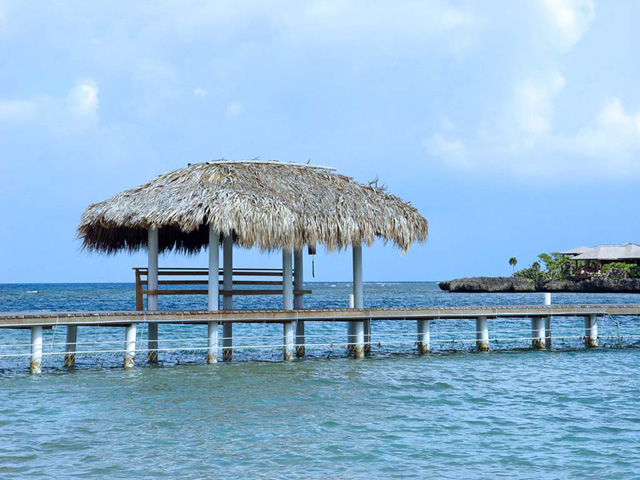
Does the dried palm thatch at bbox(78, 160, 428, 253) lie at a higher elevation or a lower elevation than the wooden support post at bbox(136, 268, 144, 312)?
higher

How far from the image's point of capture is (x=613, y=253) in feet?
237

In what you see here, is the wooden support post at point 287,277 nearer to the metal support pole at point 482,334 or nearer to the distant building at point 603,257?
the metal support pole at point 482,334

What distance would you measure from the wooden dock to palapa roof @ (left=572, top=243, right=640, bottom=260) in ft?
177

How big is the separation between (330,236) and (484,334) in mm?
5248

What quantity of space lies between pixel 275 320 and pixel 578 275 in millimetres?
63850

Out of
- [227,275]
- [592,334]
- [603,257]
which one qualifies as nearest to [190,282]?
[227,275]

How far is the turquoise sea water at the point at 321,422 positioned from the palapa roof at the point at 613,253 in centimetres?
5874

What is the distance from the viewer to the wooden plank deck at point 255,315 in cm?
1393

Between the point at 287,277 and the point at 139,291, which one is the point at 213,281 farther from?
the point at 139,291

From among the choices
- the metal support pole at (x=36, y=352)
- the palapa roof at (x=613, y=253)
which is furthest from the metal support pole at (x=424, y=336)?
the palapa roof at (x=613, y=253)

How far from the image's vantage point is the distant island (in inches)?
2704

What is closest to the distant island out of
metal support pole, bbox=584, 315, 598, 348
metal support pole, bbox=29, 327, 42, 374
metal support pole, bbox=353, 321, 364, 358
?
metal support pole, bbox=584, 315, 598, 348

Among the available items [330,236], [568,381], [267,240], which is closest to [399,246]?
[330,236]

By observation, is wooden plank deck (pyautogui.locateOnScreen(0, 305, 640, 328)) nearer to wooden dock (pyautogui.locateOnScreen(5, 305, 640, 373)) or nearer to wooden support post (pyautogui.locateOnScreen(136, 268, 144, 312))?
wooden dock (pyautogui.locateOnScreen(5, 305, 640, 373))
